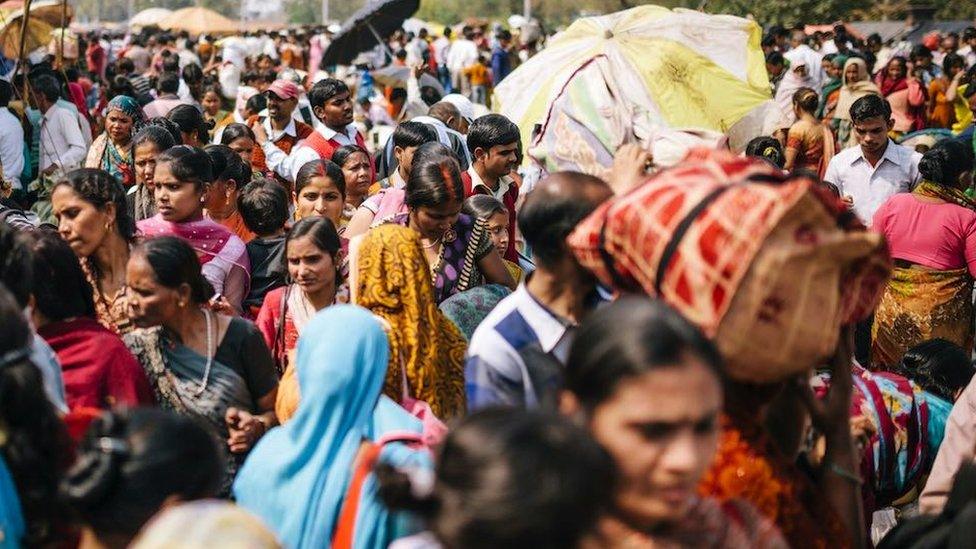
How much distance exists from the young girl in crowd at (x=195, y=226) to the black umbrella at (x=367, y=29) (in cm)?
934

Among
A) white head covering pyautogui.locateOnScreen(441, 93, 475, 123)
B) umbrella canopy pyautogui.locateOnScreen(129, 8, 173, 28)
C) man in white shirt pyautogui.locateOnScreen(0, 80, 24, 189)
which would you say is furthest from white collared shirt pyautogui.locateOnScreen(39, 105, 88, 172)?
umbrella canopy pyautogui.locateOnScreen(129, 8, 173, 28)

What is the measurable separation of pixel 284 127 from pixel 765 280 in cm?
700

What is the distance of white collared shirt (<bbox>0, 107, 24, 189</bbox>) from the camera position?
29.6 feet

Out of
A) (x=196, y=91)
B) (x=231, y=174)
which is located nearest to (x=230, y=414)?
(x=231, y=174)

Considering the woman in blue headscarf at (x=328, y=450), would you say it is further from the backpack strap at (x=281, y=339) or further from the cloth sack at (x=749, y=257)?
the backpack strap at (x=281, y=339)

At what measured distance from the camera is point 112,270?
4758 millimetres

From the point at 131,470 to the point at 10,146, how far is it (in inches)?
276

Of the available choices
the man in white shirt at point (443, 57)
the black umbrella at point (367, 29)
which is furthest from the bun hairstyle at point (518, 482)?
the man in white shirt at point (443, 57)

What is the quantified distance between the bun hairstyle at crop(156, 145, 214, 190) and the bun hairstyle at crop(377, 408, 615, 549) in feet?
12.1

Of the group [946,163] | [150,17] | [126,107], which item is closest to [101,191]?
[126,107]

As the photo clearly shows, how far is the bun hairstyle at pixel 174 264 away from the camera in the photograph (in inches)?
158

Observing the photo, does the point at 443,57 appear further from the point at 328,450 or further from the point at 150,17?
the point at 328,450

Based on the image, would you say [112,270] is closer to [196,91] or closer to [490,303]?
[490,303]

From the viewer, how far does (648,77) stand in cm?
570
